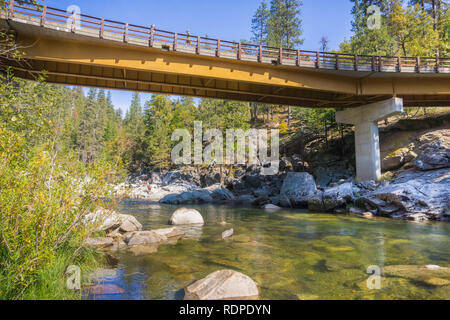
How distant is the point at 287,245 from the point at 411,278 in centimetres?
413

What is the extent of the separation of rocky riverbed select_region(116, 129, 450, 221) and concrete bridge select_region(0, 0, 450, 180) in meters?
2.96

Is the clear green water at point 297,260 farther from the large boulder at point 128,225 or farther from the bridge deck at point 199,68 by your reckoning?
the bridge deck at point 199,68

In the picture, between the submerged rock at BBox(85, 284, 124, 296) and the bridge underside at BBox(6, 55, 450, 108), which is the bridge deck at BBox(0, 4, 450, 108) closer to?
the bridge underside at BBox(6, 55, 450, 108)

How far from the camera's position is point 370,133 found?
24562 millimetres

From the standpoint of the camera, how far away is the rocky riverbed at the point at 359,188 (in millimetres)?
16497

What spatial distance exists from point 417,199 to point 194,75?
55.6 ft

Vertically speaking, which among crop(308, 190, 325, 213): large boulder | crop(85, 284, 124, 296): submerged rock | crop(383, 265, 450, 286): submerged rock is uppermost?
crop(308, 190, 325, 213): large boulder

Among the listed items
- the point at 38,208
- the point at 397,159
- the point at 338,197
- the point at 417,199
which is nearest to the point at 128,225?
the point at 38,208

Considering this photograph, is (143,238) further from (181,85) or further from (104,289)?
(181,85)

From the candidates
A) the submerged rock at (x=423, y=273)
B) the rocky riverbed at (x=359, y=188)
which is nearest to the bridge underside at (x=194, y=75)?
the rocky riverbed at (x=359, y=188)

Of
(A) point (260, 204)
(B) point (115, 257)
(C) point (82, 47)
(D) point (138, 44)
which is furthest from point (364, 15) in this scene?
(B) point (115, 257)

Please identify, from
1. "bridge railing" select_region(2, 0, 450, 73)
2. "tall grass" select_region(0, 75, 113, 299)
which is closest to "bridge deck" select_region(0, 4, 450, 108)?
"bridge railing" select_region(2, 0, 450, 73)

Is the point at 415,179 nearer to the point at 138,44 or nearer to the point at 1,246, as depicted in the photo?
the point at 138,44

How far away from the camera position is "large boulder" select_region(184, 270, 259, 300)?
4891 mm
